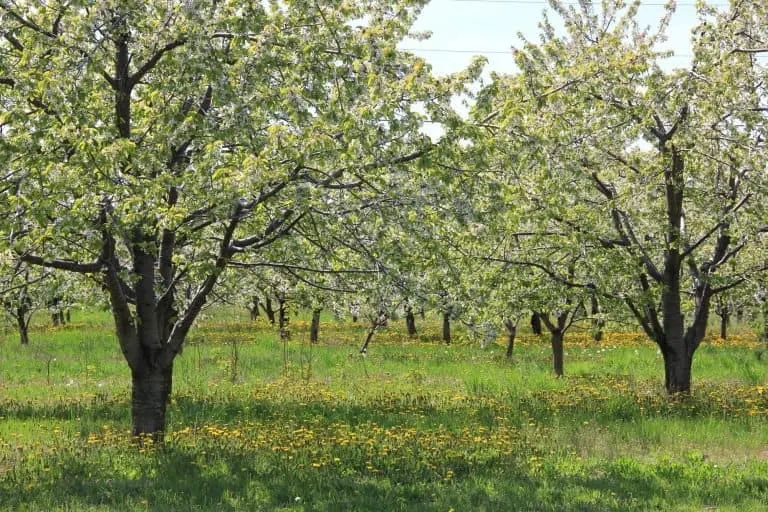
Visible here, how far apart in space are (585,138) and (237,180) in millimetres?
8021

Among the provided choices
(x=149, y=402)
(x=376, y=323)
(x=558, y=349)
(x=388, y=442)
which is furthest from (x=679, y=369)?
(x=149, y=402)

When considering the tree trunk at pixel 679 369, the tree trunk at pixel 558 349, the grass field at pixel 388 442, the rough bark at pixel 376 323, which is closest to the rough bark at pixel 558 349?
the tree trunk at pixel 558 349

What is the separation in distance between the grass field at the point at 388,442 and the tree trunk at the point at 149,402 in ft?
1.05

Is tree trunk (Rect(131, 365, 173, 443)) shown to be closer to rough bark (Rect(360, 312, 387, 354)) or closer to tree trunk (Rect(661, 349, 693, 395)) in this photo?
rough bark (Rect(360, 312, 387, 354))

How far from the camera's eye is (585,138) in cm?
1341

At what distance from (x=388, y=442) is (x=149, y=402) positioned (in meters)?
3.37

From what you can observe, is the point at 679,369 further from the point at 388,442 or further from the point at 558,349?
the point at 388,442

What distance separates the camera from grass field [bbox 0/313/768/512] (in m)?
8.14

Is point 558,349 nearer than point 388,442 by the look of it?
No

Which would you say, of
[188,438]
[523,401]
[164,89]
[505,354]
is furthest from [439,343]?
[164,89]

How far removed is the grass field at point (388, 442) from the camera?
814 cm

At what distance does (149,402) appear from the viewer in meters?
10.4

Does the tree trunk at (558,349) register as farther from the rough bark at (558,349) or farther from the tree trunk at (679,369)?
the tree trunk at (679,369)

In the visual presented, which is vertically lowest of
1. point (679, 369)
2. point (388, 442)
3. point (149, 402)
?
point (388, 442)
